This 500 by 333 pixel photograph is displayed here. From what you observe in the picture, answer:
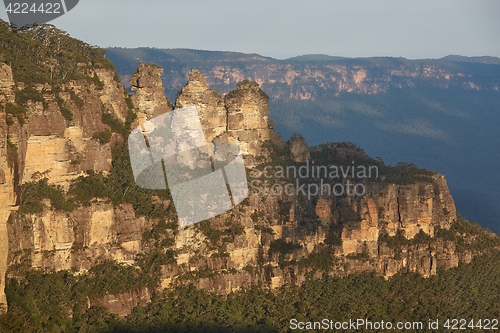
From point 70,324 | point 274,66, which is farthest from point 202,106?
point 274,66

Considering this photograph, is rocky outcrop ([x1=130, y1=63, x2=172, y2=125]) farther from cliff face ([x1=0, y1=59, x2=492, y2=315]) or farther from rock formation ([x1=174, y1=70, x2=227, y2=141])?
rock formation ([x1=174, y1=70, x2=227, y2=141])

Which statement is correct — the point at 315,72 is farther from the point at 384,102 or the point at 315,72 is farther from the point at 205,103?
the point at 205,103

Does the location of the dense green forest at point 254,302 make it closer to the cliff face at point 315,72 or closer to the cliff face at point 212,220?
the cliff face at point 212,220

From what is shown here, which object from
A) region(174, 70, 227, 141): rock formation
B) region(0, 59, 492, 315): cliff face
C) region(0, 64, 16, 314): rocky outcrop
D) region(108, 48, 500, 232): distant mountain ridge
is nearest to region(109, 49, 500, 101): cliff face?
region(108, 48, 500, 232): distant mountain ridge

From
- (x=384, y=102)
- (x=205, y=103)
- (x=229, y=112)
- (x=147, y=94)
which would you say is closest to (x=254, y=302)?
(x=229, y=112)

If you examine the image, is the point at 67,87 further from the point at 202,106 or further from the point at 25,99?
→ the point at 202,106

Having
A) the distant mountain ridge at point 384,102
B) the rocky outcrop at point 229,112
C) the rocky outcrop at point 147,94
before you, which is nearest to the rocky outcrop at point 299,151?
the rocky outcrop at point 229,112
